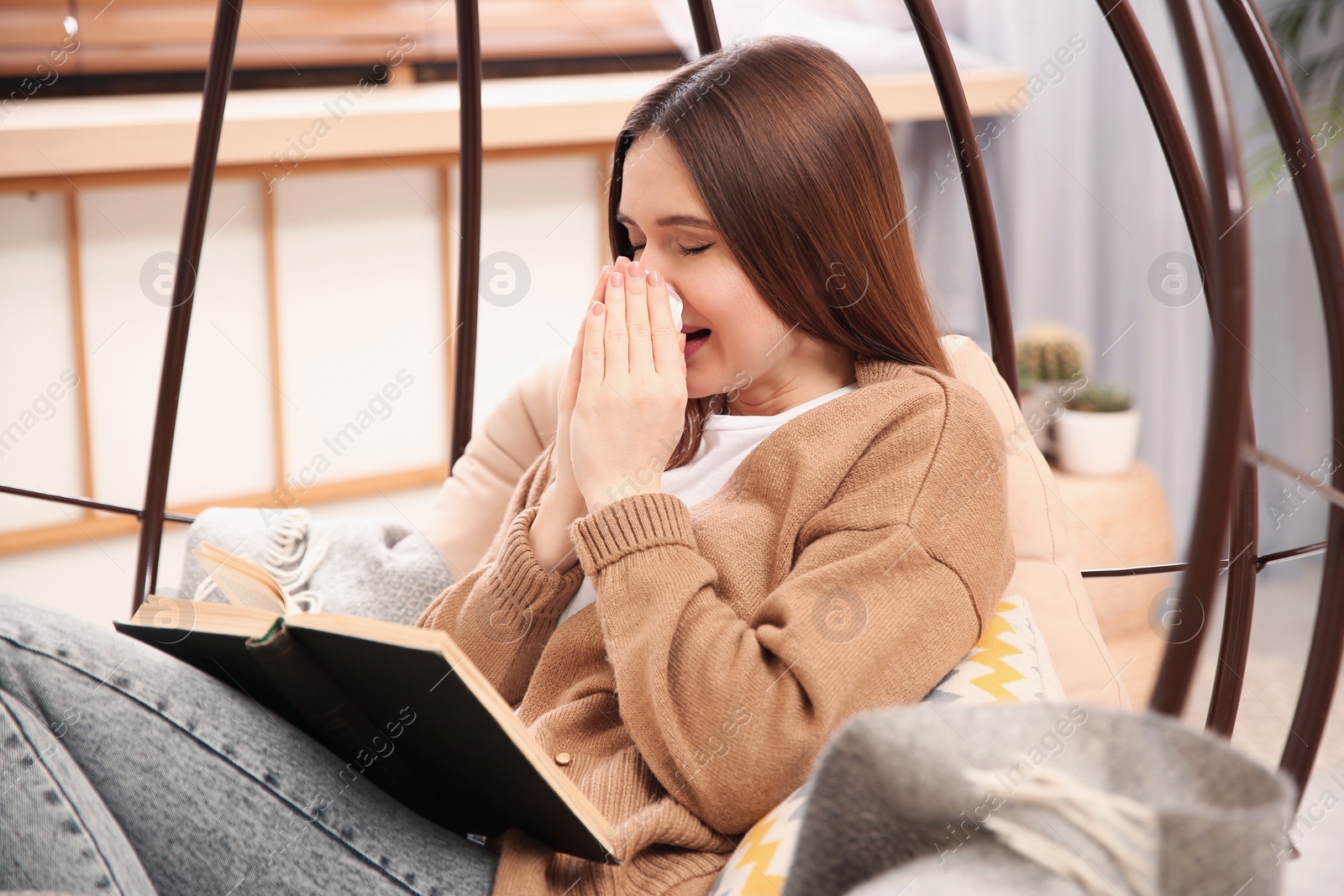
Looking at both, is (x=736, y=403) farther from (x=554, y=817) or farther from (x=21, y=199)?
(x=21, y=199)

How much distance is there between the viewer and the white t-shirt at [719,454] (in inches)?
43.0

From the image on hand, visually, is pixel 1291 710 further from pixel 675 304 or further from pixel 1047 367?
pixel 675 304

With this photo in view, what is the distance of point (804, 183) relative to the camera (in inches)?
40.9

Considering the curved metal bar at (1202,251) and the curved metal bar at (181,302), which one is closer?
the curved metal bar at (1202,251)

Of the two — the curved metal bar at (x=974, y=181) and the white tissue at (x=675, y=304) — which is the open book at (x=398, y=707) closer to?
the white tissue at (x=675, y=304)

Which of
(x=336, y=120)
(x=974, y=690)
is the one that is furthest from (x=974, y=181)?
(x=336, y=120)

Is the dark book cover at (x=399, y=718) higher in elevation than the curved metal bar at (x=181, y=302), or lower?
lower

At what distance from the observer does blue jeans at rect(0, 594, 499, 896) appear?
28.9 inches

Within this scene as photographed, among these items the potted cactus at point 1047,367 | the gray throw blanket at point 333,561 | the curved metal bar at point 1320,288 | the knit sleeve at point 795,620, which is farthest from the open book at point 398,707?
the potted cactus at point 1047,367

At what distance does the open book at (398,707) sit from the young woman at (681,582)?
0.03 m

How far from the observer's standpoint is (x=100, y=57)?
2652mm

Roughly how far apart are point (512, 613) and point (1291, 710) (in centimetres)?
192

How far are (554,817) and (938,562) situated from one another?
0.35 meters

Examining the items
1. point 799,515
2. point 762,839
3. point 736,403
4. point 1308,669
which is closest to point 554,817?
point 762,839
